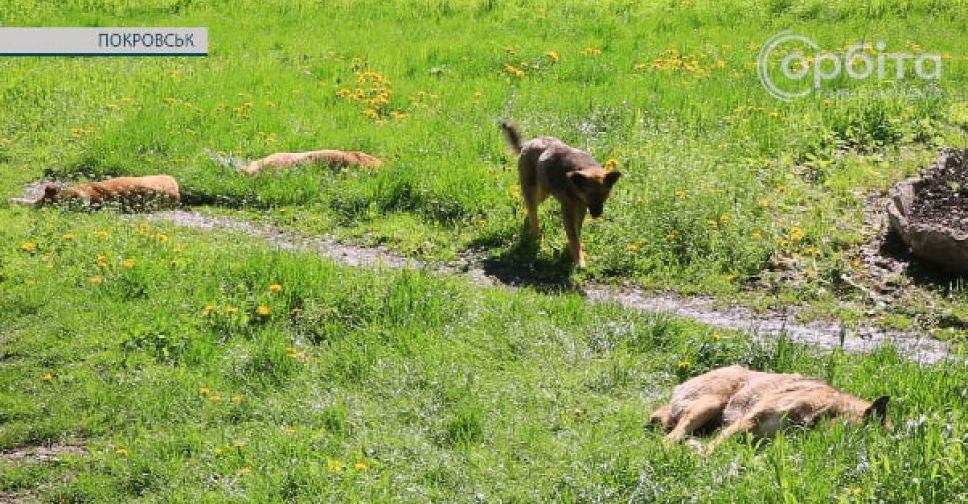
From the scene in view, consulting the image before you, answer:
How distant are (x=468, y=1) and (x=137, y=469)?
16.9 m

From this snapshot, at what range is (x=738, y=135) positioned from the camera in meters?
15.3

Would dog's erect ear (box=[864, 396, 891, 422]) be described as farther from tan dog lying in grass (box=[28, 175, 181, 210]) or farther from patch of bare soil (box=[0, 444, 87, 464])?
tan dog lying in grass (box=[28, 175, 181, 210])

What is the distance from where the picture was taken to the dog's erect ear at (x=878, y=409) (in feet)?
24.6

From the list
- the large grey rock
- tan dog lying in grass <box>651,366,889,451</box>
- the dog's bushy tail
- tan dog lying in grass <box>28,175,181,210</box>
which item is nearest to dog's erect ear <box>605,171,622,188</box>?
the dog's bushy tail

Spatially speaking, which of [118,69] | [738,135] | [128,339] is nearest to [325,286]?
[128,339]

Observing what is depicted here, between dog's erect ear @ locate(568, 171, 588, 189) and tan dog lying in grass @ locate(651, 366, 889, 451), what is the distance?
3845mm

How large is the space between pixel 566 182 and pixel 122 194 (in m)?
5.58

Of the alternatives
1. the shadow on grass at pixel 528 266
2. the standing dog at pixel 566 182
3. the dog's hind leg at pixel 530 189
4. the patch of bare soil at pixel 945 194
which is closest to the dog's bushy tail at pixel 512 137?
the standing dog at pixel 566 182

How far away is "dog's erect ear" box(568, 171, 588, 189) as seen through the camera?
12.2 meters

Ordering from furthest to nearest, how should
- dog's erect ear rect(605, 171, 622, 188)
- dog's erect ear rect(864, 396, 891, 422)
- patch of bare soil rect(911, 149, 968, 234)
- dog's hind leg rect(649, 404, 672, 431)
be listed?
1. patch of bare soil rect(911, 149, 968, 234)
2. dog's erect ear rect(605, 171, 622, 188)
3. dog's hind leg rect(649, 404, 672, 431)
4. dog's erect ear rect(864, 396, 891, 422)

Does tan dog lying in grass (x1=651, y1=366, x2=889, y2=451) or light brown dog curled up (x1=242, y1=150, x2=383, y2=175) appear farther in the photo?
light brown dog curled up (x1=242, y1=150, x2=383, y2=175)

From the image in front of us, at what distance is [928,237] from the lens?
12.0 m

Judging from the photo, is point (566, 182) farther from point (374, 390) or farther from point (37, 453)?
point (37, 453)

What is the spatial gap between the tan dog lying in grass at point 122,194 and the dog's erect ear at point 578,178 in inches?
208
